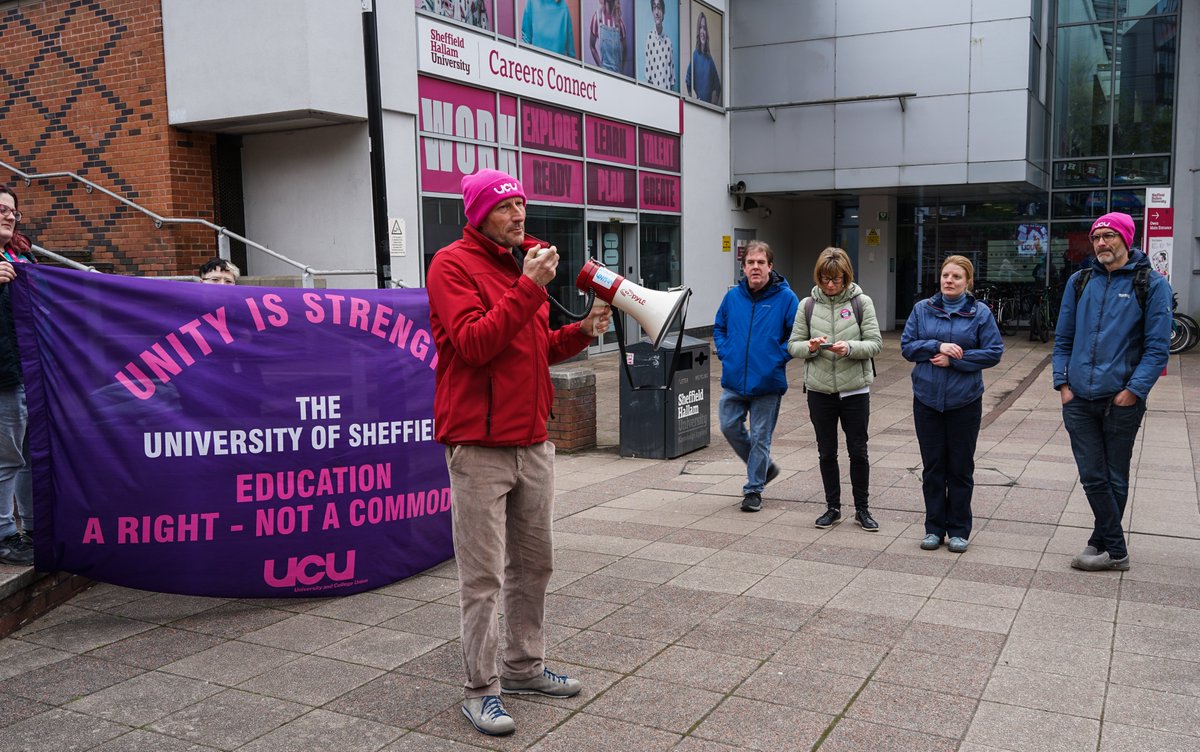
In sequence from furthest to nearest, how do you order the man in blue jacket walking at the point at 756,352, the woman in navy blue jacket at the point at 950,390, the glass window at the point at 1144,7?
the glass window at the point at 1144,7
the man in blue jacket walking at the point at 756,352
the woman in navy blue jacket at the point at 950,390

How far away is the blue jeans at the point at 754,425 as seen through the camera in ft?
23.7

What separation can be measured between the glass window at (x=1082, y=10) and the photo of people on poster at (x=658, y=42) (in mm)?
9473

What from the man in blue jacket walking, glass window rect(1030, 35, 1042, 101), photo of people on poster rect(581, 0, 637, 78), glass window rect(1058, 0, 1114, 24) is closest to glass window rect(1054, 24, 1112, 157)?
glass window rect(1058, 0, 1114, 24)

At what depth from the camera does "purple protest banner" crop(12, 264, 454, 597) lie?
490 centimetres

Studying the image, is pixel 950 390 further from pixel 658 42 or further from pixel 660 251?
pixel 658 42

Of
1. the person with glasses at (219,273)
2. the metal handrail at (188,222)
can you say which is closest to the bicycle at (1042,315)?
the metal handrail at (188,222)

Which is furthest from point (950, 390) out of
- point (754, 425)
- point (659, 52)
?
point (659, 52)

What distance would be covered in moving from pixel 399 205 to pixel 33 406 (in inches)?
341

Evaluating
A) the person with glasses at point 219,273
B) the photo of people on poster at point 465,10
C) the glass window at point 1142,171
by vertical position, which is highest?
the photo of people on poster at point 465,10

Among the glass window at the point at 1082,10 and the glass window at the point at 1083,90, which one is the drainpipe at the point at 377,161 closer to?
the glass window at the point at 1083,90

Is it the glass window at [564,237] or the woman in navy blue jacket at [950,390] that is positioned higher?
the glass window at [564,237]

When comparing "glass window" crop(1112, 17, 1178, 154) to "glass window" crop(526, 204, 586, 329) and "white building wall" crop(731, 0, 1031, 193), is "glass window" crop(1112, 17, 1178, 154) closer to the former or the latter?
"white building wall" crop(731, 0, 1031, 193)

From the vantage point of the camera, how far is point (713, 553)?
6156mm

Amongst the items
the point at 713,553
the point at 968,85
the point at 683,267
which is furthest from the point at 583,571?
the point at 968,85
